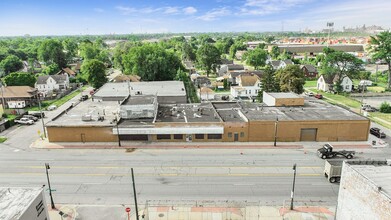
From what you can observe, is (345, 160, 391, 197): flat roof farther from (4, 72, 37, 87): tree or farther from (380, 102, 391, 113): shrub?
(4, 72, 37, 87): tree

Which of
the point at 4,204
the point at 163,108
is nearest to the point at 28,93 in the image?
the point at 163,108

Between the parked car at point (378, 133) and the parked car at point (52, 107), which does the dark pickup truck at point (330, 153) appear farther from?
the parked car at point (52, 107)

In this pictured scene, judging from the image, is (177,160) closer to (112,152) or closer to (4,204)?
(112,152)

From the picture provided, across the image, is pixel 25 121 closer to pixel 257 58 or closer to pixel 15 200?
pixel 15 200

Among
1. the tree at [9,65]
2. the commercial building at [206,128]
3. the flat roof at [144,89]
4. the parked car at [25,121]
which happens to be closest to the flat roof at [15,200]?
the commercial building at [206,128]

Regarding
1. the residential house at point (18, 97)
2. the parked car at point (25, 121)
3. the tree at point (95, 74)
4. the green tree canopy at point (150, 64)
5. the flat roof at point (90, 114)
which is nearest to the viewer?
the flat roof at point (90, 114)

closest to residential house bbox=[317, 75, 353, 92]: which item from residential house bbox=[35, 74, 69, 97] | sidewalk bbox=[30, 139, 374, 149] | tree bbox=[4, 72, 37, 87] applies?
sidewalk bbox=[30, 139, 374, 149]
